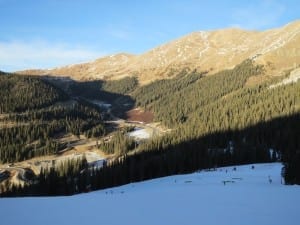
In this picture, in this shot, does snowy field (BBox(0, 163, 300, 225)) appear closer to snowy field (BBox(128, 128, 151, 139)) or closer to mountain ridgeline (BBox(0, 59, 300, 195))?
mountain ridgeline (BBox(0, 59, 300, 195))

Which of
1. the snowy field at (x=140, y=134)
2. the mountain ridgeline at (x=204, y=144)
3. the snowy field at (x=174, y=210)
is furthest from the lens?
the snowy field at (x=140, y=134)

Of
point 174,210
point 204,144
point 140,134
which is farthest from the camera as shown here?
point 140,134

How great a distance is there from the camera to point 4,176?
132 m

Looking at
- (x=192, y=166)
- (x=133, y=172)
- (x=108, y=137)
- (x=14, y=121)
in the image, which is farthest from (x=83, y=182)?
(x=14, y=121)

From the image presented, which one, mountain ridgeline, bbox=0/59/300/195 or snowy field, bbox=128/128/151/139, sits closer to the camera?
mountain ridgeline, bbox=0/59/300/195

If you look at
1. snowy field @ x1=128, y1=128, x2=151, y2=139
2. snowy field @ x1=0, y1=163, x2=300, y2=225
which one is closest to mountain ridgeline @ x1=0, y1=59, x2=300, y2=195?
snowy field @ x1=128, y1=128, x2=151, y2=139

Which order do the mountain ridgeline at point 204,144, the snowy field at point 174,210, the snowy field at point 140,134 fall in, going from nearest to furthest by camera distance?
the snowy field at point 174,210 < the mountain ridgeline at point 204,144 < the snowy field at point 140,134

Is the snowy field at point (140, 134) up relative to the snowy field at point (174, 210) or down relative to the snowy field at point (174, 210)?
down

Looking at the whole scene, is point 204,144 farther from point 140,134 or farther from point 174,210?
point 174,210

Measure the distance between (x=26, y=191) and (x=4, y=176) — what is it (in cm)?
4087

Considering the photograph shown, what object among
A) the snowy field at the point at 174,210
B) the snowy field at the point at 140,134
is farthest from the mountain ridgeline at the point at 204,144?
the snowy field at the point at 174,210

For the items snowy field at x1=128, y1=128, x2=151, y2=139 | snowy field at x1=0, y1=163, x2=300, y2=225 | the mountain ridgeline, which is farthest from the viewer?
snowy field at x1=128, y1=128, x2=151, y2=139

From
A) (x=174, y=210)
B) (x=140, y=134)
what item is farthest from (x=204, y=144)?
(x=174, y=210)

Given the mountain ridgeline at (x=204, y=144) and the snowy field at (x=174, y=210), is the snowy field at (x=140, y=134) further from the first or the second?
the snowy field at (x=174, y=210)
